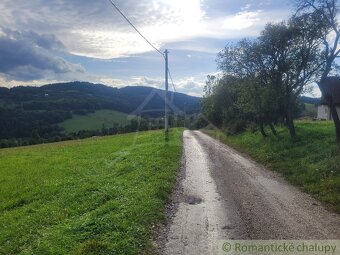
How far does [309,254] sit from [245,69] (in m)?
28.5

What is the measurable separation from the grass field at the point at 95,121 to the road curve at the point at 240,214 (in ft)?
368

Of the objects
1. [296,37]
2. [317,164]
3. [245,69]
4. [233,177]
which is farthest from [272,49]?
[233,177]

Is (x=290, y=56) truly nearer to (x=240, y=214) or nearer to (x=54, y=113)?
(x=240, y=214)

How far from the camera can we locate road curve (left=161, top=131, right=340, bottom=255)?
30.3ft

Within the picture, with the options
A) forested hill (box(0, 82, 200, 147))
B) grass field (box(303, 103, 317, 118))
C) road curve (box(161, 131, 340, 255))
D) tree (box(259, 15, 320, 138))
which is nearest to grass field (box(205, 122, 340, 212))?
road curve (box(161, 131, 340, 255))

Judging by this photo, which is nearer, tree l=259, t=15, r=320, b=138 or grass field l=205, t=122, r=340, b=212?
grass field l=205, t=122, r=340, b=212

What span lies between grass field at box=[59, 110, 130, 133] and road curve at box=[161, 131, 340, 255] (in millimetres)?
112136

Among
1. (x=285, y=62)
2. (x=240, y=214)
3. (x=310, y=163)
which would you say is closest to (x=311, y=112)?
(x=285, y=62)

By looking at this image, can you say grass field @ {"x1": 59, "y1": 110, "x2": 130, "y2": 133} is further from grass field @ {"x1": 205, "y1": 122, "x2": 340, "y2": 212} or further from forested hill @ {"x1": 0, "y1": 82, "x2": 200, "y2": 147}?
grass field @ {"x1": 205, "y1": 122, "x2": 340, "y2": 212}

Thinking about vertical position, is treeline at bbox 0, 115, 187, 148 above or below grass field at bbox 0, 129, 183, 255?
below

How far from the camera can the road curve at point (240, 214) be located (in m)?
9.25

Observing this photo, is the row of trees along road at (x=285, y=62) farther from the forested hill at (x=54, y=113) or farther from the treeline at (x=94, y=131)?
the treeline at (x=94, y=131)

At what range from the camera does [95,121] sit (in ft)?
A: 479

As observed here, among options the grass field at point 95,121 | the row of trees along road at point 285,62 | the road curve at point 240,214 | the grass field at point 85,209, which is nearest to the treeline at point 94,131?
the grass field at point 95,121
